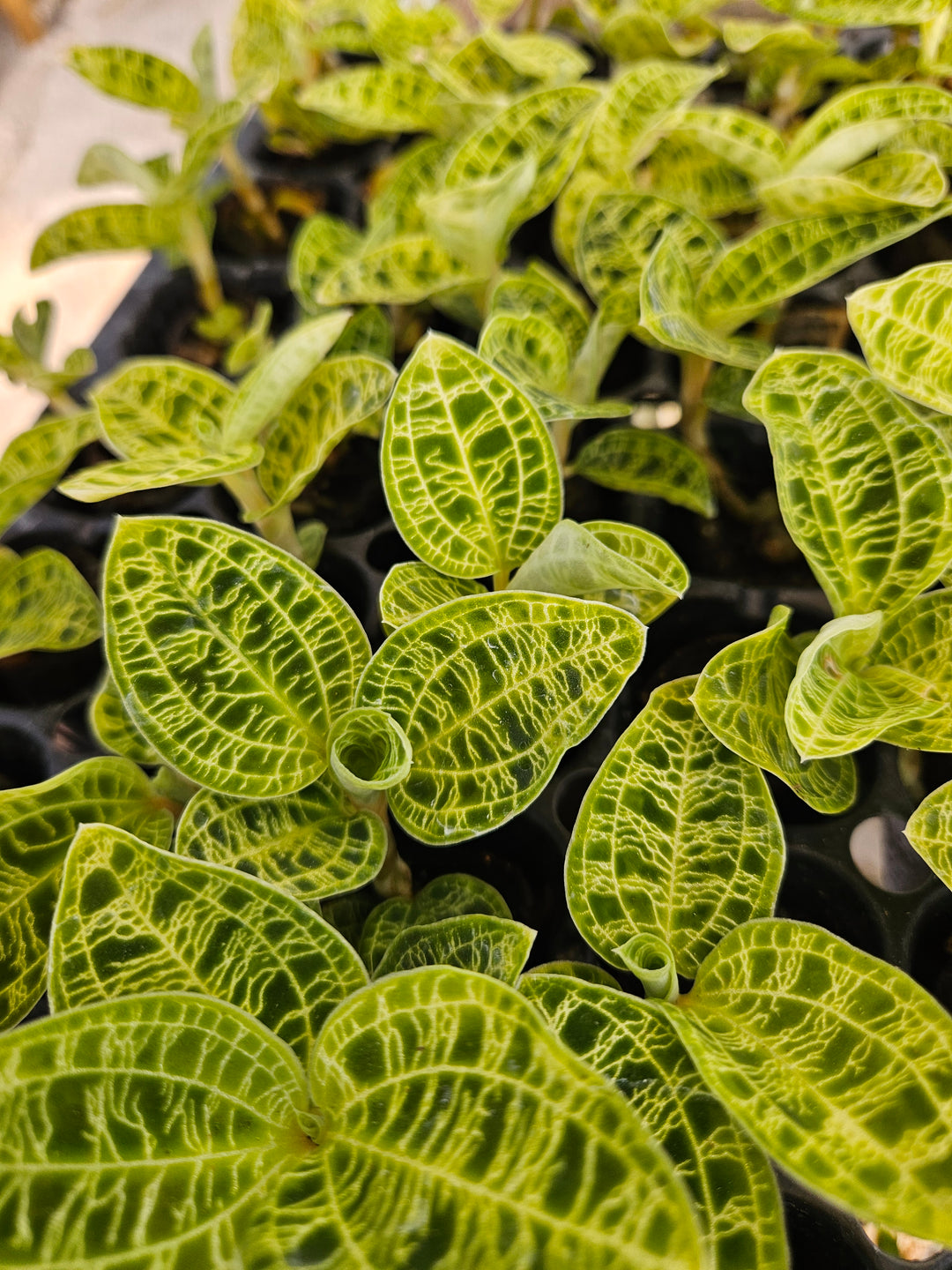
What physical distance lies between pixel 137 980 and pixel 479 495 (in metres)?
0.30

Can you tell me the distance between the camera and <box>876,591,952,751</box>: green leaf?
1.65 ft

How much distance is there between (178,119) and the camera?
2.89 feet

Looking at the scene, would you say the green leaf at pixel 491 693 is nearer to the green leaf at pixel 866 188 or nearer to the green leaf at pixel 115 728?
the green leaf at pixel 115 728

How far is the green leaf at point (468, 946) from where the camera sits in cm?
41

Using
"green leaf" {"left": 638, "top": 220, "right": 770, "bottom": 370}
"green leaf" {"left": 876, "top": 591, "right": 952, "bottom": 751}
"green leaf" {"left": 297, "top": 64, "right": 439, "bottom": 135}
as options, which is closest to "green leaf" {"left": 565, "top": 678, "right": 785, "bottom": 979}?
"green leaf" {"left": 876, "top": 591, "right": 952, "bottom": 751}

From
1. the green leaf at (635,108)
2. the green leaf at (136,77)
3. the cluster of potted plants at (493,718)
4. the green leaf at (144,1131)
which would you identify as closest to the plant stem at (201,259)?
the cluster of potted plants at (493,718)

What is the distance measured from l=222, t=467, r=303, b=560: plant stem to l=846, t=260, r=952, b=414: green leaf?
38cm

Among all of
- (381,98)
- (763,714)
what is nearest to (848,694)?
(763,714)

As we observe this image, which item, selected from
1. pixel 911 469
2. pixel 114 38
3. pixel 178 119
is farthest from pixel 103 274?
pixel 911 469

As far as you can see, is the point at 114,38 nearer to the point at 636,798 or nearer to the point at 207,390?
the point at 207,390

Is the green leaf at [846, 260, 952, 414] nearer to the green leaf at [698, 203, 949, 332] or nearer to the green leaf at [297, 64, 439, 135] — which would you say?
the green leaf at [698, 203, 949, 332]

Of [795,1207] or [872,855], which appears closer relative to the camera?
[795,1207]

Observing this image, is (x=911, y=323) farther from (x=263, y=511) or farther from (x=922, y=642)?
(x=263, y=511)

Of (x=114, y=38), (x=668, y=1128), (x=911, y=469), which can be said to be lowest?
(x=668, y=1128)
